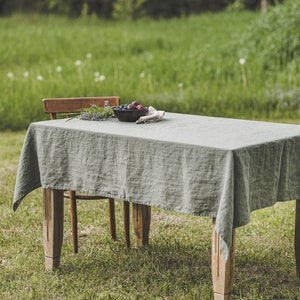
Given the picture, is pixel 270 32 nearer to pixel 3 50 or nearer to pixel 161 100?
pixel 161 100

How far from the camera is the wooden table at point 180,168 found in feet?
12.4

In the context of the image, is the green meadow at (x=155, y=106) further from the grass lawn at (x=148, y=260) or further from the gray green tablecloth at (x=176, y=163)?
the gray green tablecloth at (x=176, y=163)

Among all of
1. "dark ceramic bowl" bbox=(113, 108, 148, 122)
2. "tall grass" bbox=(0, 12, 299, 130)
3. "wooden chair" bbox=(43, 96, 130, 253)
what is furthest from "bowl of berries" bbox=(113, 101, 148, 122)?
"tall grass" bbox=(0, 12, 299, 130)

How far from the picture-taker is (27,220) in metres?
6.09

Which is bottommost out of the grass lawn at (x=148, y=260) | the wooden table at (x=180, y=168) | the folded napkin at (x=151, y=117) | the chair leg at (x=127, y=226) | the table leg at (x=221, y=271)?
the grass lawn at (x=148, y=260)

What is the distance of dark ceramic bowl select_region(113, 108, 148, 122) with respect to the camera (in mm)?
4627

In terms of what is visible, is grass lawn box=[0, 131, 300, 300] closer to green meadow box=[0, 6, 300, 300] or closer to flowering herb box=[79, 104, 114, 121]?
green meadow box=[0, 6, 300, 300]

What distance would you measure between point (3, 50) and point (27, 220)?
8980 mm

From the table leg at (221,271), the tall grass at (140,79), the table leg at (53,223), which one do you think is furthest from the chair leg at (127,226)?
the tall grass at (140,79)

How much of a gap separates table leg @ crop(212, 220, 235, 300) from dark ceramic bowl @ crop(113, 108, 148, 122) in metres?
1.07

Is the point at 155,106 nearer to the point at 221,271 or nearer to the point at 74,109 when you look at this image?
the point at 74,109

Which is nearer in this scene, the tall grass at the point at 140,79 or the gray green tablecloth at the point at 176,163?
the gray green tablecloth at the point at 176,163

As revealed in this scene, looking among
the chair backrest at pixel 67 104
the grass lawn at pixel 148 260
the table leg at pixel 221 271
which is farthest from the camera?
the chair backrest at pixel 67 104

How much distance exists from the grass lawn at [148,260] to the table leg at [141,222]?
0.08 metres
